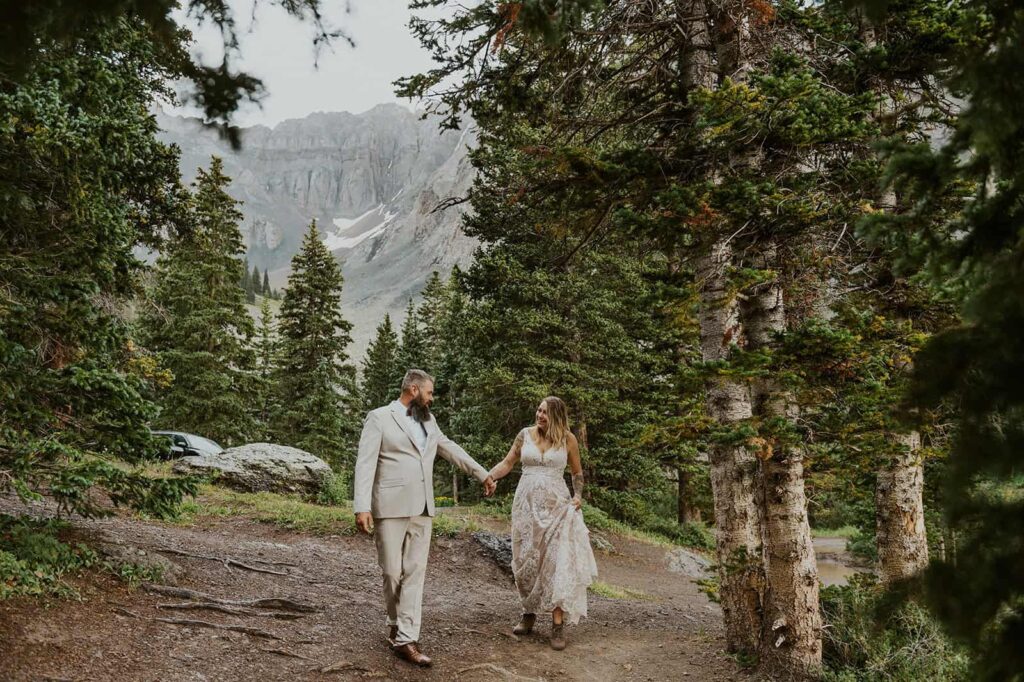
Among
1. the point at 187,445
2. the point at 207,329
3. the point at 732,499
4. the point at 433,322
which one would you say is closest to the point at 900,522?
the point at 732,499

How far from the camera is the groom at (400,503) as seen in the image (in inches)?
206

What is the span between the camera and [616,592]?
11.3 meters

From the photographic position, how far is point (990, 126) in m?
1.52

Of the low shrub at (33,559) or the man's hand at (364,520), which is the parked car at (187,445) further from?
the man's hand at (364,520)

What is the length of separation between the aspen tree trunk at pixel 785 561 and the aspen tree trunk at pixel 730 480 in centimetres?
39

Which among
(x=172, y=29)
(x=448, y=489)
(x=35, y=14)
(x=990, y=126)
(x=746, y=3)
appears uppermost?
(x=746, y=3)

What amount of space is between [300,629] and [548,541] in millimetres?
2566

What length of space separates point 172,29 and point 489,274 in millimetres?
16495

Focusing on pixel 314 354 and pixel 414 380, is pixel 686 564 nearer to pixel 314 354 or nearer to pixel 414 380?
pixel 414 380

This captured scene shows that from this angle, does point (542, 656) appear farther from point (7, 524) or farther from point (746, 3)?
point (746, 3)

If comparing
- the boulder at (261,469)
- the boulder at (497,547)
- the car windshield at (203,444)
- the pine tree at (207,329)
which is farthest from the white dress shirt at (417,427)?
the pine tree at (207,329)

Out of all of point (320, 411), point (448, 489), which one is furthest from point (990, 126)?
point (448, 489)

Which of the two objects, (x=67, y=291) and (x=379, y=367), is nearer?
(x=67, y=291)

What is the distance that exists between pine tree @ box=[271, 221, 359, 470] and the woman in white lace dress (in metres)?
24.3
